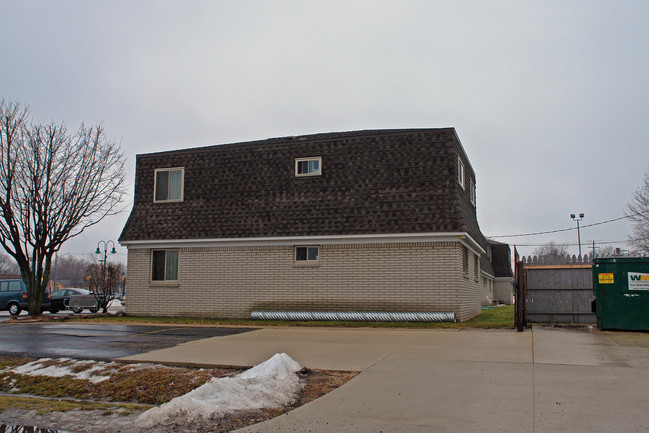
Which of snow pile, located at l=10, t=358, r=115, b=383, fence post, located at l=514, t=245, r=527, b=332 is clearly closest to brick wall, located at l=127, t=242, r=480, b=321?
fence post, located at l=514, t=245, r=527, b=332

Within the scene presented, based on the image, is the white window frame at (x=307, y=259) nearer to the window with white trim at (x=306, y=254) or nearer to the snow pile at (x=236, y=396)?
the window with white trim at (x=306, y=254)

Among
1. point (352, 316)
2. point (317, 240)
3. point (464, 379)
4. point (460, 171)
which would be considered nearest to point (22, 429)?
point (464, 379)

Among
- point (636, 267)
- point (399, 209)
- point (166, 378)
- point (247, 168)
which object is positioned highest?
point (247, 168)

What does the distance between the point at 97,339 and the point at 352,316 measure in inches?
287

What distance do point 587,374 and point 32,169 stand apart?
21052 mm

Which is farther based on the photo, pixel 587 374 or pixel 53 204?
pixel 53 204

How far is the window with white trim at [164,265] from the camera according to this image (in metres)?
19.8

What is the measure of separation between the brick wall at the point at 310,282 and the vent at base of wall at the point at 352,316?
1.23ft

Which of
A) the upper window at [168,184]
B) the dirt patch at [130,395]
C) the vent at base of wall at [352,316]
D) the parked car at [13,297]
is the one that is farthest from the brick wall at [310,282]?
the parked car at [13,297]

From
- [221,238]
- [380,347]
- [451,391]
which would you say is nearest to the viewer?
[451,391]

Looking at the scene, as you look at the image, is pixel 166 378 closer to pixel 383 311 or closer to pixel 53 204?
pixel 383 311

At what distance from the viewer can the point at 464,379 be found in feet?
24.0

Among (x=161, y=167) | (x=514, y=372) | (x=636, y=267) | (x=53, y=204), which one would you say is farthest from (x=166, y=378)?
(x=53, y=204)

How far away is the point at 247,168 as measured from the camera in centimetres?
1969
